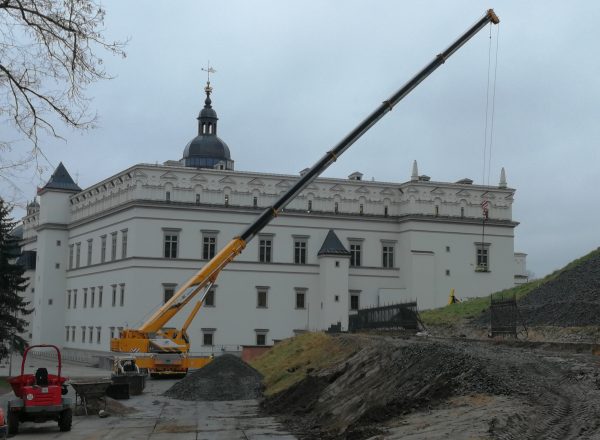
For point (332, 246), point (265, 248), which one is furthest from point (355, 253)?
point (265, 248)

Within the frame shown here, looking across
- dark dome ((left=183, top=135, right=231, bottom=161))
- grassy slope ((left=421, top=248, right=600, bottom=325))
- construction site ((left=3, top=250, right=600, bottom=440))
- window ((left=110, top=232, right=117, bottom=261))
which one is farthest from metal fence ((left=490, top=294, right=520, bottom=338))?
dark dome ((left=183, top=135, right=231, bottom=161))

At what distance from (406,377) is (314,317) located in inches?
1766

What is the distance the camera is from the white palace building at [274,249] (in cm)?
6025

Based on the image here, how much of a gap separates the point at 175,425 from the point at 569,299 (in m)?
18.0

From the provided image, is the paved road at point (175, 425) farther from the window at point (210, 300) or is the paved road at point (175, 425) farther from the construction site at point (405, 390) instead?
the window at point (210, 300)

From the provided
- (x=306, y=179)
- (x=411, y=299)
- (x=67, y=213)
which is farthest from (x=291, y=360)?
(x=67, y=213)

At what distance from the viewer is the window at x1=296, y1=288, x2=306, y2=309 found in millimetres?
63469

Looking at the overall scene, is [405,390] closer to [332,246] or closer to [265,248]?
[265,248]

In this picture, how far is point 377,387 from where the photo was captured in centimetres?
1952

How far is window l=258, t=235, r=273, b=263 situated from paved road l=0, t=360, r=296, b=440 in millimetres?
35698

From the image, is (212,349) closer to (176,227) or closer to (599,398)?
(176,227)

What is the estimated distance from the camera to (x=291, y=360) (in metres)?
32.1

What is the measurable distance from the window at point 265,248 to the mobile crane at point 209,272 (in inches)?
941

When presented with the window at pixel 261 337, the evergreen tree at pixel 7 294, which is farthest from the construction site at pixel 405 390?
the window at pixel 261 337
